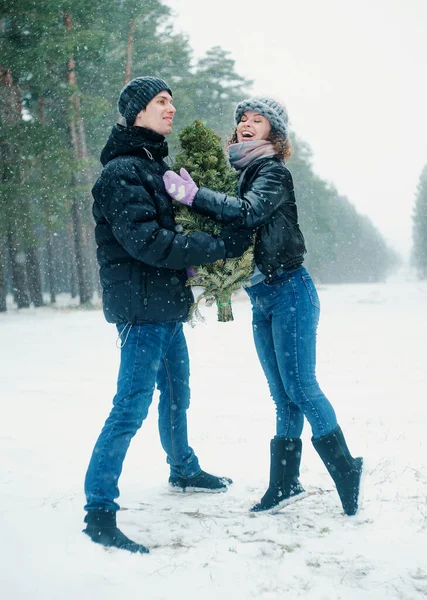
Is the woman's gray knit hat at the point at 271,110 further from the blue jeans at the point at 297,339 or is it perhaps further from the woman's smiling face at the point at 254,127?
the blue jeans at the point at 297,339

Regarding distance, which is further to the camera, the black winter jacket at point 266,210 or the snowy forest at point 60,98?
the snowy forest at point 60,98

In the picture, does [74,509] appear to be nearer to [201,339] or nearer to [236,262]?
[236,262]

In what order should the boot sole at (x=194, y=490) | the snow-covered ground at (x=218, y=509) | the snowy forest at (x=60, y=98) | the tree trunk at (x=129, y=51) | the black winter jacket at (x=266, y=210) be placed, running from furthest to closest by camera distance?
the tree trunk at (x=129, y=51)
the snowy forest at (x=60, y=98)
the boot sole at (x=194, y=490)
the black winter jacket at (x=266, y=210)
the snow-covered ground at (x=218, y=509)

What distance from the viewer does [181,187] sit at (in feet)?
10.3

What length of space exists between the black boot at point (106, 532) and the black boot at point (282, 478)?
0.88m

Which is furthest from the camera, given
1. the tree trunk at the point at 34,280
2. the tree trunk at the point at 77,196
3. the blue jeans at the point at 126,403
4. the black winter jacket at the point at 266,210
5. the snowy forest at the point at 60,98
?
the tree trunk at the point at 34,280

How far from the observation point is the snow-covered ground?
2496 mm

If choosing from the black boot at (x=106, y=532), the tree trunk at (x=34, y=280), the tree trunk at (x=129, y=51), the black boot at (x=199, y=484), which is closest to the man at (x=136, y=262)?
the black boot at (x=106, y=532)

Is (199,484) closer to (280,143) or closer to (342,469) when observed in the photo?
(342,469)

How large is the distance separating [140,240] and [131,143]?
64cm

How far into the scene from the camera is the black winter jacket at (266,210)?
3105 mm

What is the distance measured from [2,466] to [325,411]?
2.51 meters

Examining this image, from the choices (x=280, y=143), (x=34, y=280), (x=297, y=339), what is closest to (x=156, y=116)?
(x=280, y=143)

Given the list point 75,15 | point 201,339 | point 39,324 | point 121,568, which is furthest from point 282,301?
point 75,15
